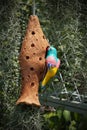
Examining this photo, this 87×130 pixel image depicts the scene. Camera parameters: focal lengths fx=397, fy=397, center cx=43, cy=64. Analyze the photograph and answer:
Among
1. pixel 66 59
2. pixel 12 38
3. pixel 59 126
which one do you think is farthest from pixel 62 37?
pixel 59 126

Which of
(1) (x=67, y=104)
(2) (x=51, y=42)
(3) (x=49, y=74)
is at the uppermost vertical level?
(2) (x=51, y=42)

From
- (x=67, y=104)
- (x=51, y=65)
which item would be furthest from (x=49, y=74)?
(x=67, y=104)

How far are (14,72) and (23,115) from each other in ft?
1.27

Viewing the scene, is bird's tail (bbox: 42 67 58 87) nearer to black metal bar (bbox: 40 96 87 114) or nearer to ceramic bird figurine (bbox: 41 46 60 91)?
ceramic bird figurine (bbox: 41 46 60 91)

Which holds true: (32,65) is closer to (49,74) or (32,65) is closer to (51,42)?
(49,74)

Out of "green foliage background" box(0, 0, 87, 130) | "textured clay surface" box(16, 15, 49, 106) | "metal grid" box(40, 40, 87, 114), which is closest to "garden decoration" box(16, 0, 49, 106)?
"textured clay surface" box(16, 15, 49, 106)

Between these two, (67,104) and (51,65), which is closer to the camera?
(51,65)

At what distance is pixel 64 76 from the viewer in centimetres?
227

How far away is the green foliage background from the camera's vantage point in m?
2.11

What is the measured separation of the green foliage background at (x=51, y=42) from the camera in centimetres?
211

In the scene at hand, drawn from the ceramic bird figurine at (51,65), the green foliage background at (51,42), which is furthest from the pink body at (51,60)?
the green foliage background at (51,42)

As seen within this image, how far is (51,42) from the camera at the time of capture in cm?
225

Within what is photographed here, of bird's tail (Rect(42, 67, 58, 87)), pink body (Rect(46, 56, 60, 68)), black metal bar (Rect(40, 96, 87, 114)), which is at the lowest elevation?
black metal bar (Rect(40, 96, 87, 114))

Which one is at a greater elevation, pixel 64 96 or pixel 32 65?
pixel 32 65
